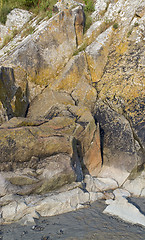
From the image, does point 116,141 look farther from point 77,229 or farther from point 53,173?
point 77,229

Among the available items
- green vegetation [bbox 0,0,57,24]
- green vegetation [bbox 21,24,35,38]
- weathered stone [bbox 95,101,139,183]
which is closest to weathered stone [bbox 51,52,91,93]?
weathered stone [bbox 95,101,139,183]

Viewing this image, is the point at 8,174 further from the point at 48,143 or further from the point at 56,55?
the point at 56,55

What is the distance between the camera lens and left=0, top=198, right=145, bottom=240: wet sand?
4.96m

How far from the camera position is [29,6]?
55.2 ft

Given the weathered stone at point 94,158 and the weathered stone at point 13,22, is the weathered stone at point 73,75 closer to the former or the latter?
the weathered stone at point 94,158

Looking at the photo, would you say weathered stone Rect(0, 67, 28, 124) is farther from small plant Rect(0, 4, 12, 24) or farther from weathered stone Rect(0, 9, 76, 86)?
small plant Rect(0, 4, 12, 24)

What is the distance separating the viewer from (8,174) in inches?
265

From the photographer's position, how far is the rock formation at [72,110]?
6.90 meters

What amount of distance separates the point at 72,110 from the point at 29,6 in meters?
12.0

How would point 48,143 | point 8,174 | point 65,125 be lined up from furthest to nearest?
point 65,125 < point 48,143 < point 8,174

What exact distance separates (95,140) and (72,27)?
8.17m

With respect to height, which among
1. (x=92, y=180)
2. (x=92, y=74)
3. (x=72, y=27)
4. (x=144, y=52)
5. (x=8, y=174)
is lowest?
(x=92, y=180)

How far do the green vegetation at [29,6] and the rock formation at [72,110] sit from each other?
128 centimetres

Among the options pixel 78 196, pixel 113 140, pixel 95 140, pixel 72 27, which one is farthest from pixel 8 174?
pixel 72 27
